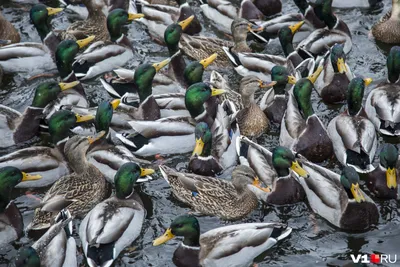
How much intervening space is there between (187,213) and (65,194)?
A: 136cm

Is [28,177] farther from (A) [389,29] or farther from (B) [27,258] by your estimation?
(A) [389,29]

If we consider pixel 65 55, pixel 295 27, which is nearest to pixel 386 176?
pixel 295 27

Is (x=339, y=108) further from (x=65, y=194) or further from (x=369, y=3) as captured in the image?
(x=65, y=194)

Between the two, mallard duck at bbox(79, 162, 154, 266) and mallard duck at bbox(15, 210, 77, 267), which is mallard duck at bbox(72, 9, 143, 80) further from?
mallard duck at bbox(15, 210, 77, 267)

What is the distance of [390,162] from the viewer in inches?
402

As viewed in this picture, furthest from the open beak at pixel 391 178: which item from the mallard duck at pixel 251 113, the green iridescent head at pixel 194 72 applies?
the green iridescent head at pixel 194 72

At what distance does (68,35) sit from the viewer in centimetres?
1347

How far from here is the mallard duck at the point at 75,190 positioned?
9.93 metres

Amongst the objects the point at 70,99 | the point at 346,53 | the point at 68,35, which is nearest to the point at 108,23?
the point at 68,35

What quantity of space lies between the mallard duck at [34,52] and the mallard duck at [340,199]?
450cm

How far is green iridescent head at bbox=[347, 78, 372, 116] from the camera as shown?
1122 cm

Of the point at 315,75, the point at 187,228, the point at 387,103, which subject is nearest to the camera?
the point at 187,228

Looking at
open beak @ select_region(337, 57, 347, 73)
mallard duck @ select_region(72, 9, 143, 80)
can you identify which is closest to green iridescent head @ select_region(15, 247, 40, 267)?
mallard duck @ select_region(72, 9, 143, 80)

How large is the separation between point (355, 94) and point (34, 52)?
451 cm
